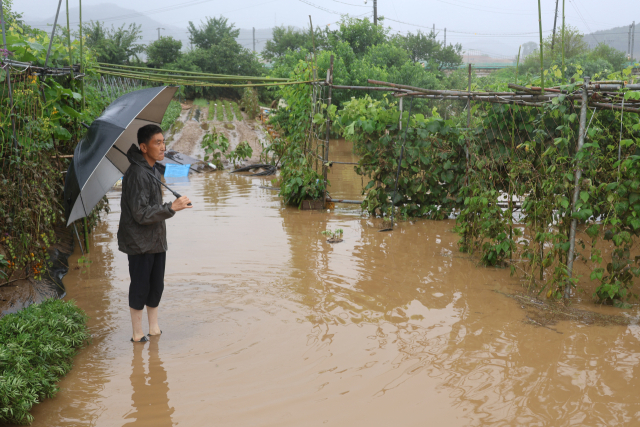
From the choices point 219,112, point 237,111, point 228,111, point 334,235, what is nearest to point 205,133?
point 219,112

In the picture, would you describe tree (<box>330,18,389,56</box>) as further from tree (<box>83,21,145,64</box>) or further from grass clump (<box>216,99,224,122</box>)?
tree (<box>83,21,145,64</box>)

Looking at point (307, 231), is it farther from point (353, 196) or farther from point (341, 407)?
point (341, 407)

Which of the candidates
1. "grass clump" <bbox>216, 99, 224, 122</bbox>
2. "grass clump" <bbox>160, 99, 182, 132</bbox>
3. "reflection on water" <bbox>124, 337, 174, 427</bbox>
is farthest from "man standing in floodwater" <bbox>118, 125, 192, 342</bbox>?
"grass clump" <bbox>216, 99, 224, 122</bbox>

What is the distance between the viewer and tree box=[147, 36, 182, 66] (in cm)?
3503

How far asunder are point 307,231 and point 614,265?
4402mm

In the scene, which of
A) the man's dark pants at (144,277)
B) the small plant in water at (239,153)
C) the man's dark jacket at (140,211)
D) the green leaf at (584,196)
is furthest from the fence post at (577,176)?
the small plant in water at (239,153)

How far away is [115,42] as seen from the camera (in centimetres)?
3412

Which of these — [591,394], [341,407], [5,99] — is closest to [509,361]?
[591,394]

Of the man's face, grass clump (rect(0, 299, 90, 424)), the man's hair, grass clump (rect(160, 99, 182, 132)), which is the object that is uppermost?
grass clump (rect(160, 99, 182, 132))

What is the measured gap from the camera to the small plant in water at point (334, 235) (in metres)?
7.45

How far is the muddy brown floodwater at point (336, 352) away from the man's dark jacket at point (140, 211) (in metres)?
0.87

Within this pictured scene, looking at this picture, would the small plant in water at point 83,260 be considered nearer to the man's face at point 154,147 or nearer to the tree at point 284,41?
the man's face at point 154,147

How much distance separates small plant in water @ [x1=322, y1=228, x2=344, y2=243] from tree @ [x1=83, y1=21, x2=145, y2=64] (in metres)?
29.6

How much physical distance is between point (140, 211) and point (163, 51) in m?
34.5
